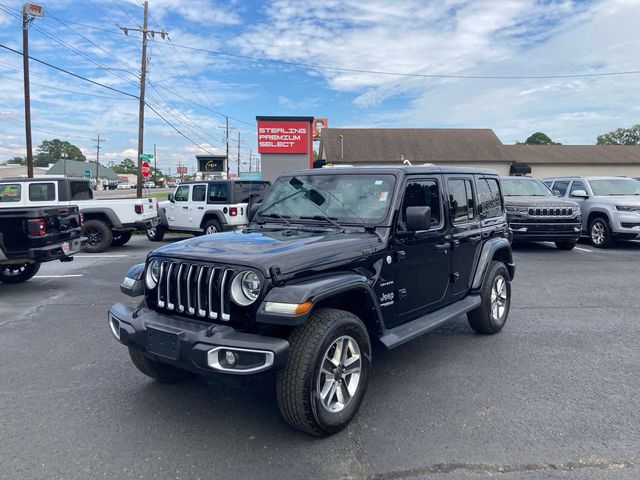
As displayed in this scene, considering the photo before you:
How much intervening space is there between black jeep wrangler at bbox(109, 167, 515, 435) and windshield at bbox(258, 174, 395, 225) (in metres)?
0.01

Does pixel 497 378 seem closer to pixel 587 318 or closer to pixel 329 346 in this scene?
pixel 329 346

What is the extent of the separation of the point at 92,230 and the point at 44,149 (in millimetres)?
145869

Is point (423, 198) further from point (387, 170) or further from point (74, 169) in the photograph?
point (74, 169)

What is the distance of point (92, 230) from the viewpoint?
12.4m

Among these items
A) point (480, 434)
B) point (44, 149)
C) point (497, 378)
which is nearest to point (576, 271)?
point (497, 378)

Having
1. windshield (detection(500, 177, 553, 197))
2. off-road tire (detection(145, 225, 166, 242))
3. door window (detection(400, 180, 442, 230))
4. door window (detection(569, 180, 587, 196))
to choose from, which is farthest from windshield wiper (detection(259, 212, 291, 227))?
door window (detection(569, 180, 587, 196))

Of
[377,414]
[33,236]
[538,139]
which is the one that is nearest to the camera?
[377,414]

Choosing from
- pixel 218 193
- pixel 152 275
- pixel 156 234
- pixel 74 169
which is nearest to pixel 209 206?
pixel 218 193

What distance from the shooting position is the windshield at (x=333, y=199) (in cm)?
401

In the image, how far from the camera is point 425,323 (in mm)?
4051

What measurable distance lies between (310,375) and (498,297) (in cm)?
327

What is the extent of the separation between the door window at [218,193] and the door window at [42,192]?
13.3 feet

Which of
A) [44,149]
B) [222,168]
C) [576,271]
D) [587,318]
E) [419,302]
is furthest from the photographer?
[44,149]

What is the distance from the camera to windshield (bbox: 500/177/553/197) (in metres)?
12.0
